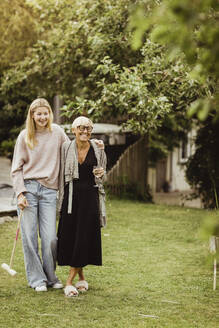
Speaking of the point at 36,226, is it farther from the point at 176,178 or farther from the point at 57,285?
the point at 176,178

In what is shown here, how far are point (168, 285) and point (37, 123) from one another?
2.35m

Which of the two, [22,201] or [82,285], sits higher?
[22,201]

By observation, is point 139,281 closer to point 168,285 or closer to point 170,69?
point 168,285

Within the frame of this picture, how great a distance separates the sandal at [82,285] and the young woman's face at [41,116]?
1714mm

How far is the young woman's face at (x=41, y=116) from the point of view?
5559mm

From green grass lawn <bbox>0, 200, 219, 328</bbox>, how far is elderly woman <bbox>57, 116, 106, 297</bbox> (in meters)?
0.41

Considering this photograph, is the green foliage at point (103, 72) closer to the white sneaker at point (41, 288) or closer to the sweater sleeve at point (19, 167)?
the sweater sleeve at point (19, 167)

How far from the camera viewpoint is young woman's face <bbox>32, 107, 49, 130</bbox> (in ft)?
18.2

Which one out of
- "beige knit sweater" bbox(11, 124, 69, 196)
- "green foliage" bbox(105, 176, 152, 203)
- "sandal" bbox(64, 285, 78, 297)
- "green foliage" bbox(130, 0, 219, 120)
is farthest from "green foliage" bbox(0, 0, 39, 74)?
"green foliage" bbox(130, 0, 219, 120)

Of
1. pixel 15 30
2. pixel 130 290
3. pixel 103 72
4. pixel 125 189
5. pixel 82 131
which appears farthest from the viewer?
pixel 15 30

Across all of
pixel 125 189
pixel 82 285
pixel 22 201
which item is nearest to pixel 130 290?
pixel 82 285

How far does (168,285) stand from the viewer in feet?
20.1

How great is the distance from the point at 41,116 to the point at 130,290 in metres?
2.12

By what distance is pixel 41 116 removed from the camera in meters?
5.55
